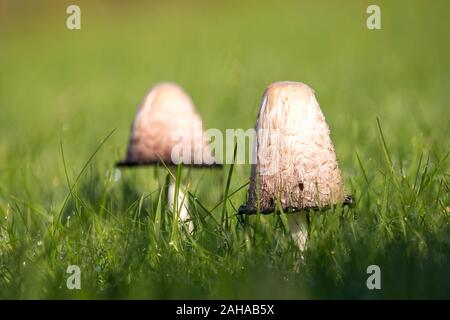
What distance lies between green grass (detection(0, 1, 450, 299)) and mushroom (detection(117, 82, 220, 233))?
12 cm

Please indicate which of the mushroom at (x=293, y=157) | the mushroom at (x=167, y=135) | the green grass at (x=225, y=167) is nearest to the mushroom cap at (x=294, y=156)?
the mushroom at (x=293, y=157)

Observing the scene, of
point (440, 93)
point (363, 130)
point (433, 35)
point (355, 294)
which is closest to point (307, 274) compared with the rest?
point (355, 294)

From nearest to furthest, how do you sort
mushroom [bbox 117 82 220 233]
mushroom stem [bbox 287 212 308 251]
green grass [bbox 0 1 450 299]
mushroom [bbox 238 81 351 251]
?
1. green grass [bbox 0 1 450 299]
2. mushroom [bbox 238 81 351 251]
3. mushroom stem [bbox 287 212 308 251]
4. mushroom [bbox 117 82 220 233]

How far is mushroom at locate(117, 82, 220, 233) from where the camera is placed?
3.63 metres

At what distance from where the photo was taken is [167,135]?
143 inches

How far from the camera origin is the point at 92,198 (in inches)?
150

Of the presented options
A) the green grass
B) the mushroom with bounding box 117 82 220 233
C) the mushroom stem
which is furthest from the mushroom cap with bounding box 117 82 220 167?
the mushroom stem

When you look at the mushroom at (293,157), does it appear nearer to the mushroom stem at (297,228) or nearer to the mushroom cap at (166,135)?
the mushroom stem at (297,228)

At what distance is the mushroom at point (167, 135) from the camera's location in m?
3.63

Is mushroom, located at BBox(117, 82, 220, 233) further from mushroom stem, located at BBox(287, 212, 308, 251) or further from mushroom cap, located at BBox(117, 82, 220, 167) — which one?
mushroom stem, located at BBox(287, 212, 308, 251)

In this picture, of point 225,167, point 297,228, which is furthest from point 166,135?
point 297,228

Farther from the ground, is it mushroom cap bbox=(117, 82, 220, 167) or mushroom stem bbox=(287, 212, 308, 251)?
mushroom cap bbox=(117, 82, 220, 167)

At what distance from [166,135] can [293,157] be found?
120cm

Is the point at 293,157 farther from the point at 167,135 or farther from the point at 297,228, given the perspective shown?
the point at 167,135
